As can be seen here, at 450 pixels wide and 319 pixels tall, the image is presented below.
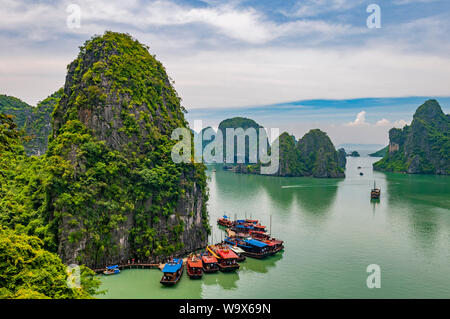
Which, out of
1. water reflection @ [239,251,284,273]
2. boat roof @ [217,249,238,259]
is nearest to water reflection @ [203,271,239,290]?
boat roof @ [217,249,238,259]

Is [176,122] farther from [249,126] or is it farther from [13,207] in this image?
[249,126]

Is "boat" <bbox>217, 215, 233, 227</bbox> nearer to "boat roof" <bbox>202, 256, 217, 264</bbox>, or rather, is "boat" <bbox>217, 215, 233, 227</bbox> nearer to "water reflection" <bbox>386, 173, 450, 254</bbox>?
"boat roof" <bbox>202, 256, 217, 264</bbox>

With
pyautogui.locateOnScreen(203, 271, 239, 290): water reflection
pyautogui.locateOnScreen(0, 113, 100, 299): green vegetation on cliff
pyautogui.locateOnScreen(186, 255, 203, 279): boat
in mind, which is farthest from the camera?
pyautogui.locateOnScreen(186, 255, 203, 279): boat

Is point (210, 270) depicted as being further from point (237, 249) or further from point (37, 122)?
point (37, 122)

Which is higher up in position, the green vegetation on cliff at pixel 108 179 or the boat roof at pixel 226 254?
the green vegetation on cliff at pixel 108 179

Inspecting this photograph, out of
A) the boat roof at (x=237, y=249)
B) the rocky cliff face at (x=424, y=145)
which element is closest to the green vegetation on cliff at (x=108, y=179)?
the boat roof at (x=237, y=249)

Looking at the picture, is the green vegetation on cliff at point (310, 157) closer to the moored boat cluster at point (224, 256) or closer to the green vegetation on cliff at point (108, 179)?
the moored boat cluster at point (224, 256)
